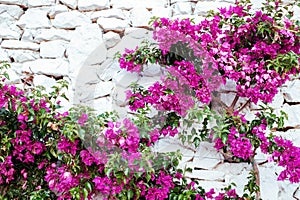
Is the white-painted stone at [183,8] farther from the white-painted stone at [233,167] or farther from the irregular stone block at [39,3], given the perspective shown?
the white-painted stone at [233,167]

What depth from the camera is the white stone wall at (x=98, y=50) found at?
2285mm

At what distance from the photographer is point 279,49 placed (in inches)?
89.3

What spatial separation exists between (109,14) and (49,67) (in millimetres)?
465

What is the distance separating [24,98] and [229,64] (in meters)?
1.05

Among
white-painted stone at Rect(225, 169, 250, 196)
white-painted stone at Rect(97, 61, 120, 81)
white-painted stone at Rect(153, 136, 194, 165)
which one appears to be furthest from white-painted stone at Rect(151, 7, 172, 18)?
white-painted stone at Rect(225, 169, 250, 196)

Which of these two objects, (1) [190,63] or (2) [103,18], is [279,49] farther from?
(2) [103,18]

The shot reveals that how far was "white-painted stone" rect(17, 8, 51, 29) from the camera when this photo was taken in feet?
8.36

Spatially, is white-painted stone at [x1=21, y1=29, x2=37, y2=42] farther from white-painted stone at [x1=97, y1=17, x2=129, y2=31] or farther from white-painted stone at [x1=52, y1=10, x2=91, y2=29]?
white-painted stone at [x1=97, y1=17, x2=129, y2=31]

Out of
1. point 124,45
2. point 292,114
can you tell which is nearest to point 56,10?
point 124,45

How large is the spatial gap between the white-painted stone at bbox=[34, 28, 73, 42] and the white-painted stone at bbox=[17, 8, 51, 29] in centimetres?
6

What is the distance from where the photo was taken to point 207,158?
2287 mm

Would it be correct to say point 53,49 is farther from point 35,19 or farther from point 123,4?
point 123,4

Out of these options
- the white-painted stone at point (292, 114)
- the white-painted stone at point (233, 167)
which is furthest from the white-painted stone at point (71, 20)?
the white-painted stone at point (292, 114)

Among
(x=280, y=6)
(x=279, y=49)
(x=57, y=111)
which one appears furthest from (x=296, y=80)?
(x=57, y=111)
